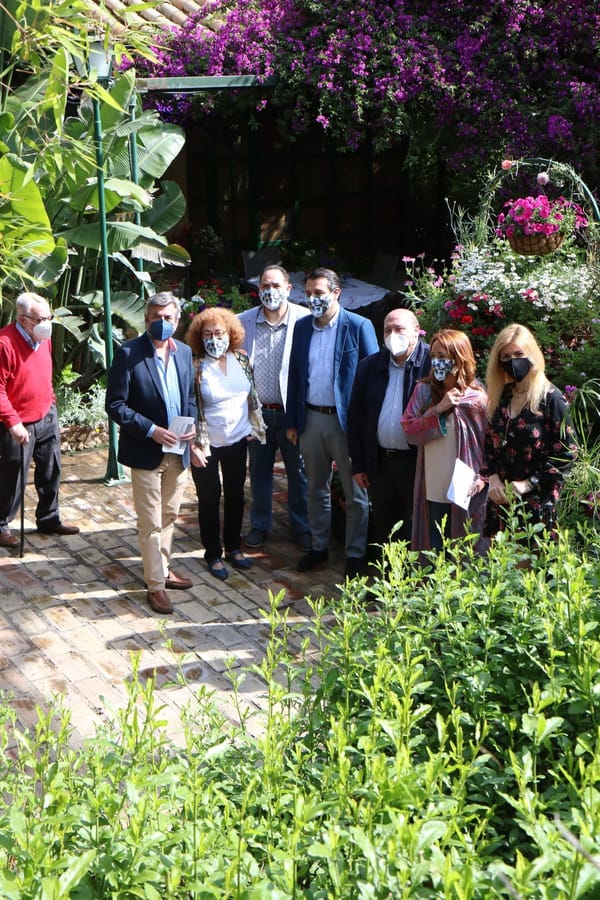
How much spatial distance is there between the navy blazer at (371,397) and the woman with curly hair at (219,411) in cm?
78

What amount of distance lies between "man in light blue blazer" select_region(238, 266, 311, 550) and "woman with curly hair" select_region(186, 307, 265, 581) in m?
0.38

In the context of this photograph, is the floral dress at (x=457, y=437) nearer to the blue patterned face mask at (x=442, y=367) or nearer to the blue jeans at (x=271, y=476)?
the blue patterned face mask at (x=442, y=367)

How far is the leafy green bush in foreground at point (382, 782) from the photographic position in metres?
2.21

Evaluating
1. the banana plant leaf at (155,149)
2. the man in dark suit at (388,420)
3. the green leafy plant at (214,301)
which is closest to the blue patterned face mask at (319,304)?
the man in dark suit at (388,420)

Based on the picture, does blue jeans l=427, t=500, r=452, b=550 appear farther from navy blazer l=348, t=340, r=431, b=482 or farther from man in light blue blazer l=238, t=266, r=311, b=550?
man in light blue blazer l=238, t=266, r=311, b=550

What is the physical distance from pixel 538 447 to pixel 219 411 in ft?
7.13

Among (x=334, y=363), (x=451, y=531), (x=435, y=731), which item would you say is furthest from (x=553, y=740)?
(x=334, y=363)

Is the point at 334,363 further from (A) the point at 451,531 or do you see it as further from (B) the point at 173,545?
(B) the point at 173,545

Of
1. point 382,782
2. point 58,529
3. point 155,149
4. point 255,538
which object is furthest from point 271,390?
point 382,782

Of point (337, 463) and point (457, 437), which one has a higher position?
point (457, 437)

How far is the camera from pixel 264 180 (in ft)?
43.5

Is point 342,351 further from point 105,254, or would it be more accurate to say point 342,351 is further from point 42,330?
point 105,254

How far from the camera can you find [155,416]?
21.2 ft

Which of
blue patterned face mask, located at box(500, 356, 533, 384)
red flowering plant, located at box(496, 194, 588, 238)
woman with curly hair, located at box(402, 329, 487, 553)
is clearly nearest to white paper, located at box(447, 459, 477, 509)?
woman with curly hair, located at box(402, 329, 487, 553)
